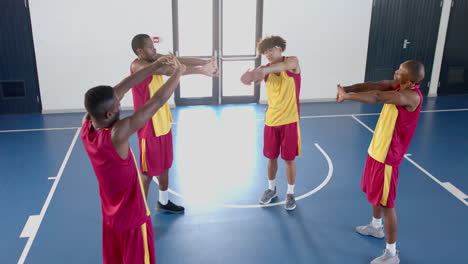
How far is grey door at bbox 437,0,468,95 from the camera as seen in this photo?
8.38m

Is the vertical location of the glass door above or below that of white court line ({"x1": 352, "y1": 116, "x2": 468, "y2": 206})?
above

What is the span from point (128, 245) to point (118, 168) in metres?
0.53

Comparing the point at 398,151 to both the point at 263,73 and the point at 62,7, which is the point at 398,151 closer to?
the point at 263,73

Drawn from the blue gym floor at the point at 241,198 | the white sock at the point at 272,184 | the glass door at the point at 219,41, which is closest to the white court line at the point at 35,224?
the blue gym floor at the point at 241,198

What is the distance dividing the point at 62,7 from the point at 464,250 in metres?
6.76

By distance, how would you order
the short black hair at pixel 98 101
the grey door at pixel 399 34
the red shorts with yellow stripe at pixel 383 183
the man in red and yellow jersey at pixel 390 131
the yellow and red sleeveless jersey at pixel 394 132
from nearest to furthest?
the short black hair at pixel 98 101
the man in red and yellow jersey at pixel 390 131
the yellow and red sleeveless jersey at pixel 394 132
the red shorts with yellow stripe at pixel 383 183
the grey door at pixel 399 34

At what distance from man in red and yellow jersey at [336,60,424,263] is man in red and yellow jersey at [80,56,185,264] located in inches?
59.1

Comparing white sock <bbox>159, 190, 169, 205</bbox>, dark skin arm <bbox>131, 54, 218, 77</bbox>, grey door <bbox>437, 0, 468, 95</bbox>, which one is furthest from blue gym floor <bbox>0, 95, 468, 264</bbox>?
grey door <bbox>437, 0, 468, 95</bbox>

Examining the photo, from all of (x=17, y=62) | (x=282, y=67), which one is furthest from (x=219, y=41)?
(x=282, y=67)

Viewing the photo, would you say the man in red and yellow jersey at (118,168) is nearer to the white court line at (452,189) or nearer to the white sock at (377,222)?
the white sock at (377,222)

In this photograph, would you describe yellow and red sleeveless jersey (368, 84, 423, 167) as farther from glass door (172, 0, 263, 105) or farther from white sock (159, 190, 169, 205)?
glass door (172, 0, 263, 105)

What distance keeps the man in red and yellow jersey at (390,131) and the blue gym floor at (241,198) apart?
0.56 m

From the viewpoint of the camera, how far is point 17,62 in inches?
287

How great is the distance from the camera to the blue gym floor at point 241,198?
148 inches
